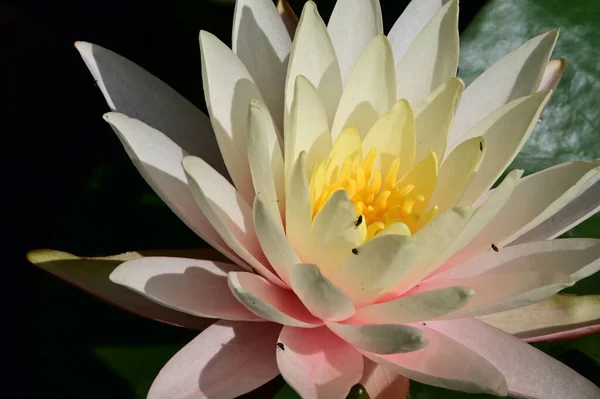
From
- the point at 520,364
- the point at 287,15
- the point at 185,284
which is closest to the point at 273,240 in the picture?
the point at 185,284

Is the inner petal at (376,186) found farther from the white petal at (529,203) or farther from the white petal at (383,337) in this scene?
the white petal at (383,337)

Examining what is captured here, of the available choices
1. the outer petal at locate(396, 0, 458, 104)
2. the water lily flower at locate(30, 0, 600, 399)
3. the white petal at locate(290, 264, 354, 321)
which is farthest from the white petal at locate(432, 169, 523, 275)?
the outer petal at locate(396, 0, 458, 104)

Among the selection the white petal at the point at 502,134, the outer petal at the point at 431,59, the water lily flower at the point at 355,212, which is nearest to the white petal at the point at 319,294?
the water lily flower at the point at 355,212

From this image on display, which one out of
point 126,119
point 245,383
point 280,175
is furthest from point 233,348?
point 126,119

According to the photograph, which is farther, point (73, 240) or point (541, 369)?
point (73, 240)

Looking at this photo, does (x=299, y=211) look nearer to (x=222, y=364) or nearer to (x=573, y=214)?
(x=222, y=364)

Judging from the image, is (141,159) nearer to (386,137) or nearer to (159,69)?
(386,137)

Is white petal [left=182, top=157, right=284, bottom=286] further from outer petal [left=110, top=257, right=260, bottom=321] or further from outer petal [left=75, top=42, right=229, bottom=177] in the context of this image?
outer petal [left=75, top=42, right=229, bottom=177]
